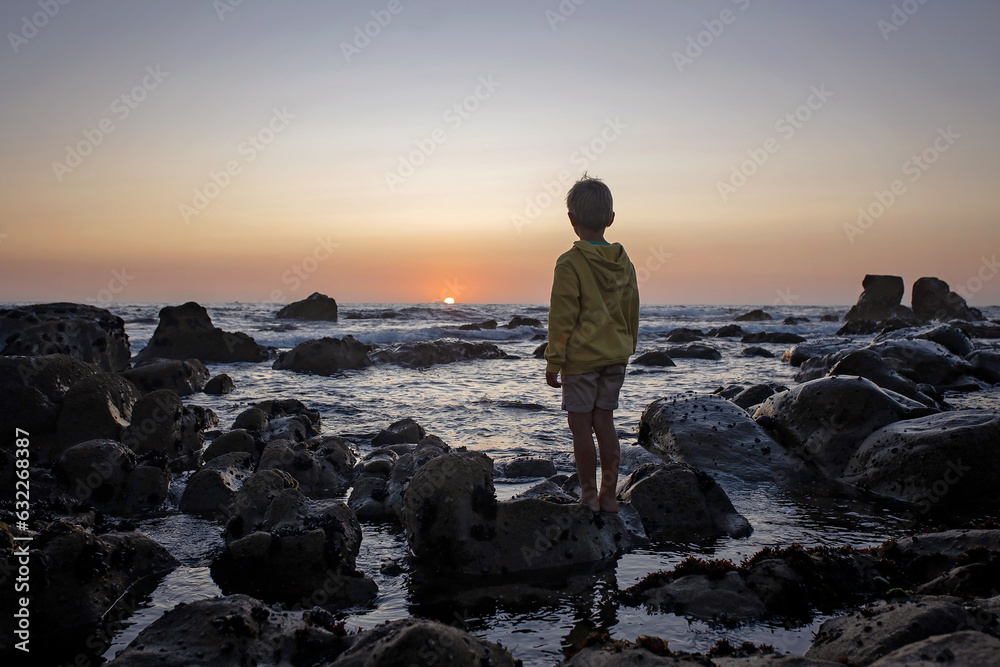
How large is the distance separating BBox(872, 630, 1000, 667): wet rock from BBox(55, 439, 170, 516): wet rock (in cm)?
537

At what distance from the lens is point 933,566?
139 inches

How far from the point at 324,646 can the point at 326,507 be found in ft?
4.88

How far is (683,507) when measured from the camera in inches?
185

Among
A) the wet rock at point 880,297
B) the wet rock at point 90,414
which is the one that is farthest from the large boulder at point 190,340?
the wet rock at point 880,297

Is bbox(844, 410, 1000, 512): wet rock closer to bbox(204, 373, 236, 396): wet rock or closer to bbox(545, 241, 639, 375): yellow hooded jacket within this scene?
bbox(545, 241, 639, 375): yellow hooded jacket

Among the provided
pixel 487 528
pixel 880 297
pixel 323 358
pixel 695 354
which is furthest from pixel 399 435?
pixel 880 297

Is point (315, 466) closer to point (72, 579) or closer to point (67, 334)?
point (72, 579)

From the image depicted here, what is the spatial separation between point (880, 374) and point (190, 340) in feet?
52.5

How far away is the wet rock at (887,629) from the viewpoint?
7.92 ft

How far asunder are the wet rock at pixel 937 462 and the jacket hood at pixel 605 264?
3.18 meters

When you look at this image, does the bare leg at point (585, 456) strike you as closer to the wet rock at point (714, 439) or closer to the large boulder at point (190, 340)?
the wet rock at point (714, 439)

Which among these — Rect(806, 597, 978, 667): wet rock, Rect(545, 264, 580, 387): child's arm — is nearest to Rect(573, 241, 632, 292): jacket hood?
Rect(545, 264, 580, 387): child's arm

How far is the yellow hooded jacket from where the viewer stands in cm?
449

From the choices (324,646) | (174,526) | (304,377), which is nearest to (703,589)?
(324,646)
